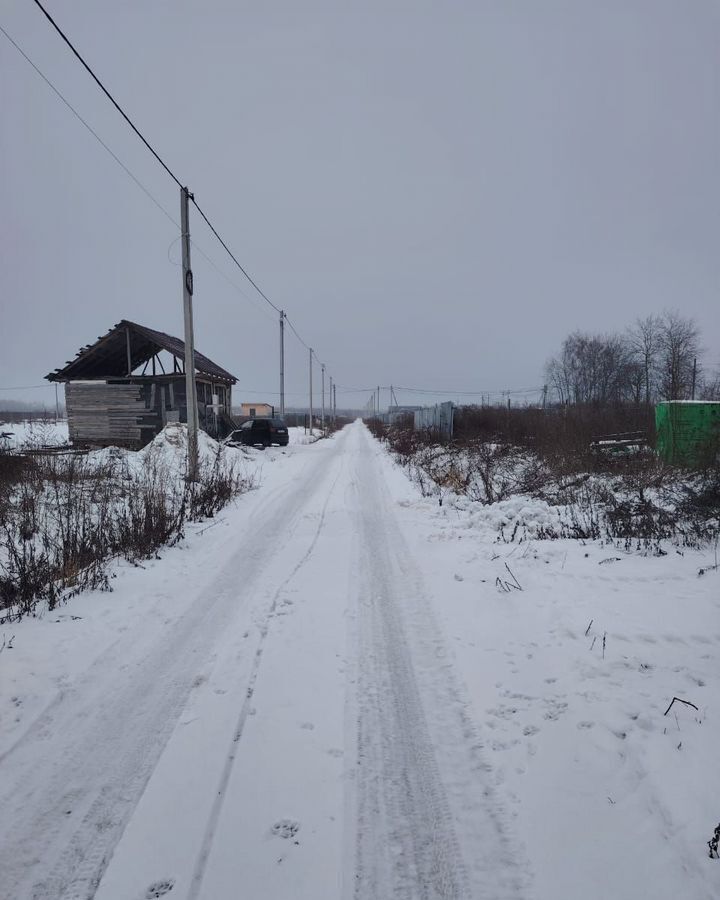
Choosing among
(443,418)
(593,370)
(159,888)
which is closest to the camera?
(159,888)

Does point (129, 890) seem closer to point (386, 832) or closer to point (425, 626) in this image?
point (386, 832)

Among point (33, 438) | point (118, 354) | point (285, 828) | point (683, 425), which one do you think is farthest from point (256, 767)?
point (118, 354)

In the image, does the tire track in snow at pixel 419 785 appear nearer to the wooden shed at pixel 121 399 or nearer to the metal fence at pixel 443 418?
the metal fence at pixel 443 418

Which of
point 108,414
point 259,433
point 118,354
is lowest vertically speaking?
point 259,433

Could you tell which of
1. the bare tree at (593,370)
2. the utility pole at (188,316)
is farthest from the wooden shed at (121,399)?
the bare tree at (593,370)

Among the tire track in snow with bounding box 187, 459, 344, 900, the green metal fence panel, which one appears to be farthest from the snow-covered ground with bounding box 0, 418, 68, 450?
the green metal fence panel

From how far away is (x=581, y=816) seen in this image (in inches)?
85.9

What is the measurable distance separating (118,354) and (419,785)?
1049 inches

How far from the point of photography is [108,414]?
77.9 feet

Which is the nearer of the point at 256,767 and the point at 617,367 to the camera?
the point at 256,767

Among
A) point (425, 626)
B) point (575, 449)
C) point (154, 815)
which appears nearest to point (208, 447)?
Result: point (575, 449)

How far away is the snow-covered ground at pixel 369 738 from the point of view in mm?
1945

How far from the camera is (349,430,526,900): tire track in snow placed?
6.29 ft

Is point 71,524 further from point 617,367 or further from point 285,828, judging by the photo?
point 617,367
